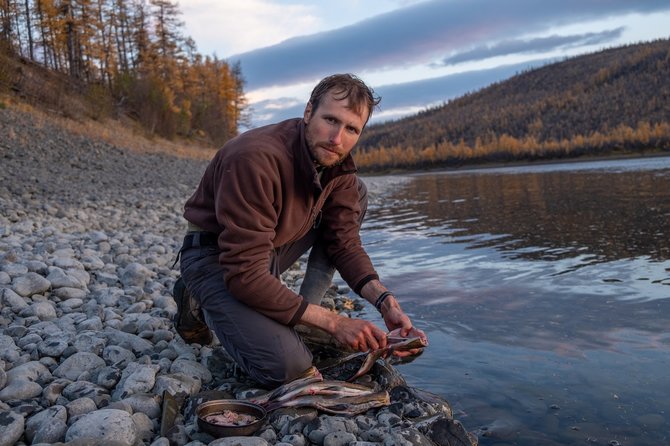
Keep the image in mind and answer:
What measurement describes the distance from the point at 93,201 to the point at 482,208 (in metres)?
7.09

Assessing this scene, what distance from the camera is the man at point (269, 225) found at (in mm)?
2629

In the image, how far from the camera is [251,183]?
2.62 metres

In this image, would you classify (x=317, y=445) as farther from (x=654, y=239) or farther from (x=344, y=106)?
(x=654, y=239)

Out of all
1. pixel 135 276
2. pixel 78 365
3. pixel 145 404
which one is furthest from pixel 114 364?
pixel 135 276

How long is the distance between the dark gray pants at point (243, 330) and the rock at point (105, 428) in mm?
690

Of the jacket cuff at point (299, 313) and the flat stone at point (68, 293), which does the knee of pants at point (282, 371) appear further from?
the flat stone at point (68, 293)

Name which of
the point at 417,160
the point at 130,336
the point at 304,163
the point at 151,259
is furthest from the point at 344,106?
the point at 417,160

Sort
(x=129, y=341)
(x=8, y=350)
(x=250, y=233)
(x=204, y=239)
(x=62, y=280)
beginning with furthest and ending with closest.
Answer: (x=62, y=280) → (x=129, y=341) → (x=204, y=239) → (x=8, y=350) → (x=250, y=233)

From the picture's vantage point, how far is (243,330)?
9.12 feet

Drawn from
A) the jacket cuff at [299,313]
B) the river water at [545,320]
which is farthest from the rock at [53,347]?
the river water at [545,320]

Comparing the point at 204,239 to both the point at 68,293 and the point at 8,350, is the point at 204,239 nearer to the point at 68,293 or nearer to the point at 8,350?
the point at 8,350

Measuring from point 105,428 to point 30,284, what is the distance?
7.20ft

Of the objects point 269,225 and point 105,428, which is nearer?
point 105,428

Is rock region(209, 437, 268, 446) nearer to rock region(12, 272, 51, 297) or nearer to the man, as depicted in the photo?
the man
